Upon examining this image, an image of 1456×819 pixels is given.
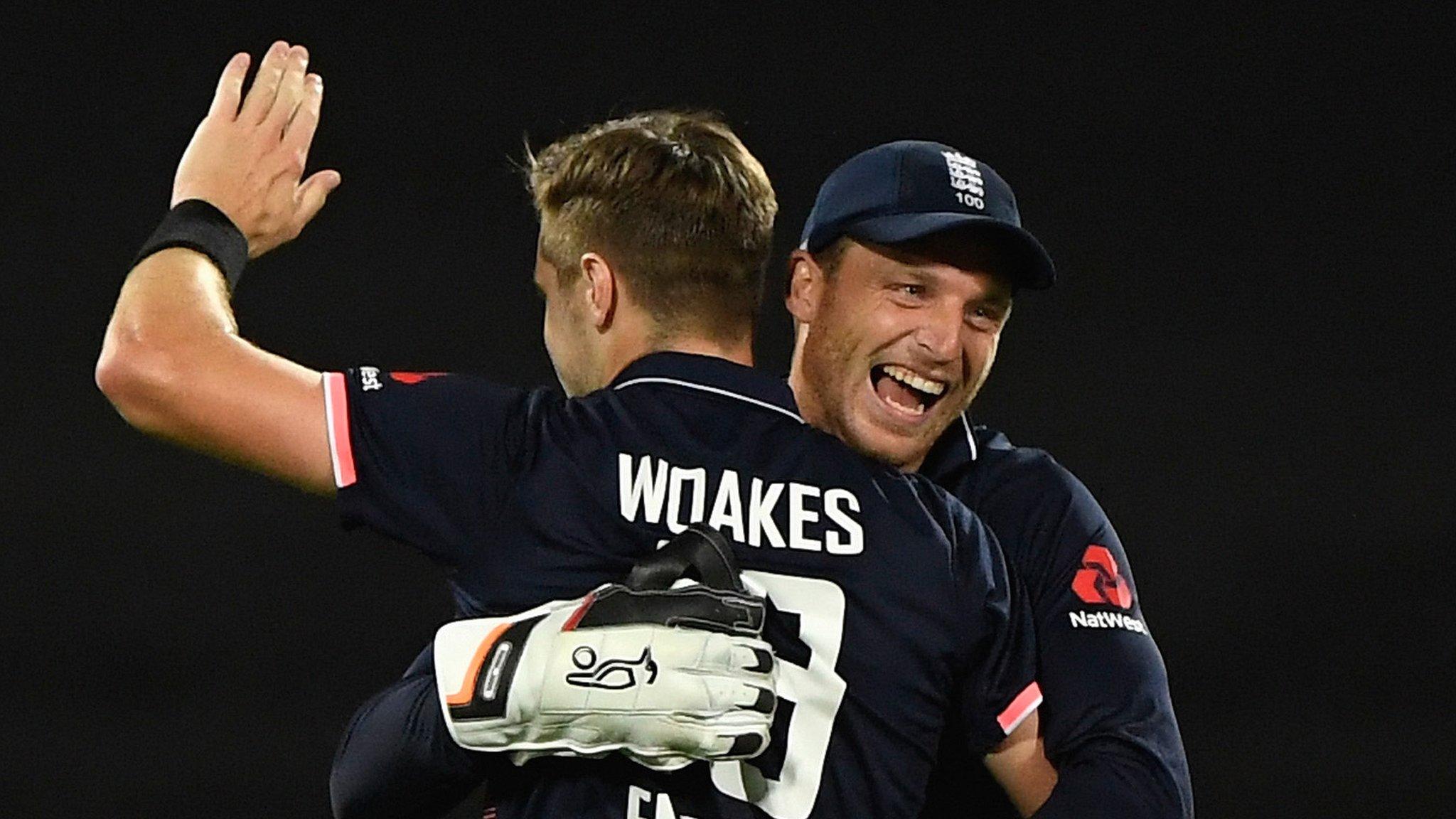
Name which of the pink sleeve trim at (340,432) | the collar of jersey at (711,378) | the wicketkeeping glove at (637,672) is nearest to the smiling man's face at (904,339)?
the collar of jersey at (711,378)

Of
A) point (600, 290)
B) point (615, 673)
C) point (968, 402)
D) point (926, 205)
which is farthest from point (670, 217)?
point (615, 673)

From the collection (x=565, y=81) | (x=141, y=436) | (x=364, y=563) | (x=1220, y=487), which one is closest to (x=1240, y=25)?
(x=1220, y=487)

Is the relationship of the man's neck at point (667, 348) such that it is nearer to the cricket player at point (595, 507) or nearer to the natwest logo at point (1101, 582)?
the cricket player at point (595, 507)

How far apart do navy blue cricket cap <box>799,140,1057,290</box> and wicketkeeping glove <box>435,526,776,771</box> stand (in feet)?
1.12

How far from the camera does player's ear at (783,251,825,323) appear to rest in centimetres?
174

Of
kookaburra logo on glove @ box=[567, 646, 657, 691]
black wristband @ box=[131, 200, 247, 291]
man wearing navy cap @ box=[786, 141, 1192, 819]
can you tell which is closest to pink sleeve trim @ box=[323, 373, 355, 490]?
black wristband @ box=[131, 200, 247, 291]

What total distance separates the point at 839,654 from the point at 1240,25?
2.37m

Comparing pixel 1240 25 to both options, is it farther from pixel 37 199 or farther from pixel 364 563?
pixel 37 199

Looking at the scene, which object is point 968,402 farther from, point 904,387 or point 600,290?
point 600,290

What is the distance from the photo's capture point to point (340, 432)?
146 centimetres

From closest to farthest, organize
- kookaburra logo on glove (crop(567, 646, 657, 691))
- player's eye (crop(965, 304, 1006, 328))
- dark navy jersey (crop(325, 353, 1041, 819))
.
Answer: kookaburra logo on glove (crop(567, 646, 657, 691)) → dark navy jersey (crop(325, 353, 1041, 819)) → player's eye (crop(965, 304, 1006, 328))

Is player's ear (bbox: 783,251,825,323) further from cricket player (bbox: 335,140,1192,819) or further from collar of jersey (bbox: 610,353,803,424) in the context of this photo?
collar of jersey (bbox: 610,353,803,424)

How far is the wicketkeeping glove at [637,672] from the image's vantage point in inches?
53.6

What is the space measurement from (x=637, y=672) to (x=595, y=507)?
159 millimetres
